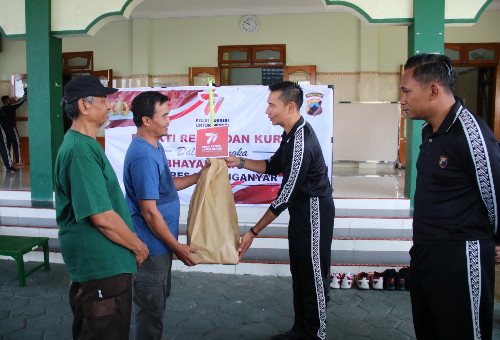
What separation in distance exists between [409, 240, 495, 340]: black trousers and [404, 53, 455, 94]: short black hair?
2.20ft

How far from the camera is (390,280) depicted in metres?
3.67

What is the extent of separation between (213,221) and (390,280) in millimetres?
2117

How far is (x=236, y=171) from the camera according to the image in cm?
468

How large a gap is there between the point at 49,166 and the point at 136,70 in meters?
4.72

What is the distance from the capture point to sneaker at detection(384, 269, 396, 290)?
3.68m

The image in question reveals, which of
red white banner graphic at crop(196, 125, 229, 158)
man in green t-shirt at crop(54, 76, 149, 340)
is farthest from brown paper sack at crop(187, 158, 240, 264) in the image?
man in green t-shirt at crop(54, 76, 149, 340)

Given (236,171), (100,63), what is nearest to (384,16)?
(236,171)

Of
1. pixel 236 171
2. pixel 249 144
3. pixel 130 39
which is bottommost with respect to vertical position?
pixel 236 171

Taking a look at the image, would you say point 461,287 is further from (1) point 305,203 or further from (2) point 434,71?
(1) point 305,203

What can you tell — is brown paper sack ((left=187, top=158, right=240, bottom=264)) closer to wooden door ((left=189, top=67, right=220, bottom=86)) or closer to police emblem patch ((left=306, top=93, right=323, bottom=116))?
police emblem patch ((left=306, top=93, right=323, bottom=116))

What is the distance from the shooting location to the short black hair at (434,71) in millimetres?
1753

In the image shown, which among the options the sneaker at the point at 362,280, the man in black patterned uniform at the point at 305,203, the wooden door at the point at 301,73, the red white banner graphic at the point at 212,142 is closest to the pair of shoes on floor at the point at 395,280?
the sneaker at the point at 362,280

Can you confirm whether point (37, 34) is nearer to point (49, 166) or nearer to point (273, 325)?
point (49, 166)

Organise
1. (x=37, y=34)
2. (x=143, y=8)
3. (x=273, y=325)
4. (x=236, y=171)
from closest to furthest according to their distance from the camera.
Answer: (x=273, y=325), (x=236, y=171), (x=37, y=34), (x=143, y=8)
